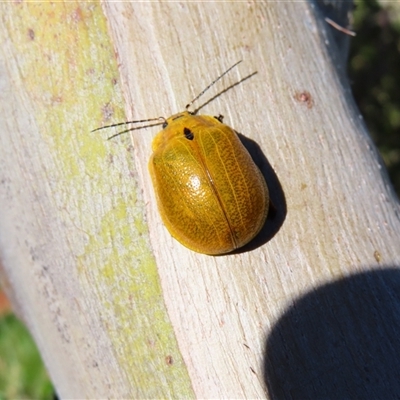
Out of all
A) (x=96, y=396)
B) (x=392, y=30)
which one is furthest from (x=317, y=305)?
(x=392, y=30)

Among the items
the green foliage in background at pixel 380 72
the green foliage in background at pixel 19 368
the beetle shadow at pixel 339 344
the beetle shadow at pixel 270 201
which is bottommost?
the green foliage in background at pixel 19 368

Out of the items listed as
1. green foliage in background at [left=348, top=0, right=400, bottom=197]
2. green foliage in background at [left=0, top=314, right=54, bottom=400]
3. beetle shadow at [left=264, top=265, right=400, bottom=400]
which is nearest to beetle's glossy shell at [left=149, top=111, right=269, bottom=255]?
beetle shadow at [left=264, top=265, right=400, bottom=400]

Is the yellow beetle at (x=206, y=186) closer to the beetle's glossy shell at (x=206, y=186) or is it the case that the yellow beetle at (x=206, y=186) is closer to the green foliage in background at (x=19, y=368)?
the beetle's glossy shell at (x=206, y=186)

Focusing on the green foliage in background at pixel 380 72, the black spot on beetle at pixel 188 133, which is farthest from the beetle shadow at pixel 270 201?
the green foliage in background at pixel 380 72

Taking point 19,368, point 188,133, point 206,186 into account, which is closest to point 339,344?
point 206,186

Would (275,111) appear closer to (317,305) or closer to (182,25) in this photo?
(182,25)
